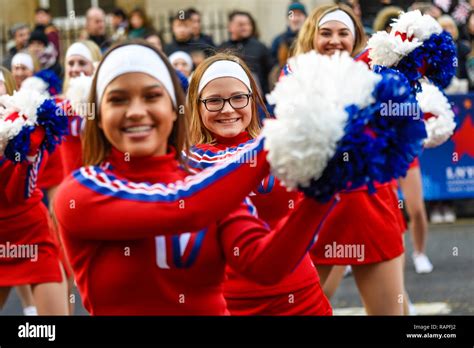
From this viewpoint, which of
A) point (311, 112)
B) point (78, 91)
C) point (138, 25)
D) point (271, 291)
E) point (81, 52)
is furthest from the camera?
point (138, 25)

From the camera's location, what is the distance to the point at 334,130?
7.31ft

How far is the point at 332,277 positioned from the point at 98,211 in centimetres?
293

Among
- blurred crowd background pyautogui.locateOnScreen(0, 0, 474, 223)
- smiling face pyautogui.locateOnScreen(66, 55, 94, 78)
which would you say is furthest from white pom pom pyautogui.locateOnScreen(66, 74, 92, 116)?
blurred crowd background pyautogui.locateOnScreen(0, 0, 474, 223)

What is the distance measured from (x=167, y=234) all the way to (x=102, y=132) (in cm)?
40

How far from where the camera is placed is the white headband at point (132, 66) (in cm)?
258

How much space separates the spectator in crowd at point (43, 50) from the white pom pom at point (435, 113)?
20.5 ft

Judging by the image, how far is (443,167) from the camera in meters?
9.57

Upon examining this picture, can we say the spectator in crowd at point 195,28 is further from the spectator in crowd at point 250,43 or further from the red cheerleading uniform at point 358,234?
the red cheerleading uniform at point 358,234

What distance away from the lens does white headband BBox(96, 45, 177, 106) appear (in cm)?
258

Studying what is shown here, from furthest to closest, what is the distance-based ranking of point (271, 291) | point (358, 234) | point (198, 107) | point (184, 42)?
point (184, 42), point (358, 234), point (198, 107), point (271, 291)

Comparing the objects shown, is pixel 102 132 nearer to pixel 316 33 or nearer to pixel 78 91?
pixel 316 33

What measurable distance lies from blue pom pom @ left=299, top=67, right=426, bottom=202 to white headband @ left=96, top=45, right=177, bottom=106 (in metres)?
0.55

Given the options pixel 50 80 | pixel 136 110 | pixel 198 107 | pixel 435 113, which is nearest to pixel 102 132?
pixel 136 110

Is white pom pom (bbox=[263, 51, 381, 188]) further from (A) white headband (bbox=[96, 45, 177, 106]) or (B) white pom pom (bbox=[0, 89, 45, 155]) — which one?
(B) white pom pom (bbox=[0, 89, 45, 155])
